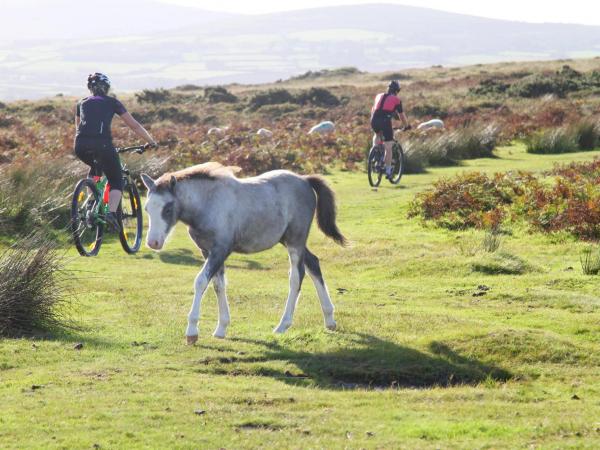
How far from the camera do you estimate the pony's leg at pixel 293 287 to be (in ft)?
43.0

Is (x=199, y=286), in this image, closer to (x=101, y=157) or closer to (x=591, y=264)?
(x=101, y=157)

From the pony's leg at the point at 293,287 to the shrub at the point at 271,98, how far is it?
1947 inches

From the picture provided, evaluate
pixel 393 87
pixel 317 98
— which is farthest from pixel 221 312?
pixel 317 98

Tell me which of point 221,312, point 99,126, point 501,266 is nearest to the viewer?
point 221,312

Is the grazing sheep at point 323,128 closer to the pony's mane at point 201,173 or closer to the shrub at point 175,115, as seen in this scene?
the shrub at point 175,115

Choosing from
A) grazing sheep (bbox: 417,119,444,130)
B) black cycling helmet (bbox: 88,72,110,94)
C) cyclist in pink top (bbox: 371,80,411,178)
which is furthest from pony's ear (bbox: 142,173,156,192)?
grazing sheep (bbox: 417,119,444,130)

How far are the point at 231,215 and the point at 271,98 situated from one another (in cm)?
5236

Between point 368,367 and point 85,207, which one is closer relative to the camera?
point 368,367

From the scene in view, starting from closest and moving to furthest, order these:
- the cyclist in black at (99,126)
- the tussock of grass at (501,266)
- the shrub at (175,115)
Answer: the cyclist in black at (99,126) → the tussock of grass at (501,266) → the shrub at (175,115)

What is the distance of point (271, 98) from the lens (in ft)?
212

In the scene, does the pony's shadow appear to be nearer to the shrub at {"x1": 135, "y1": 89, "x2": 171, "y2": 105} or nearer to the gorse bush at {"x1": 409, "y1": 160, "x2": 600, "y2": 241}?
the gorse bush at {"x1": 409, "y1": 160, "x2": 600, "y2": 241}

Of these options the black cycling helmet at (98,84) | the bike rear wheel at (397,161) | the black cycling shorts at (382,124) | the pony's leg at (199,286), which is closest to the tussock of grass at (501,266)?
the pony's leg at (199,286)

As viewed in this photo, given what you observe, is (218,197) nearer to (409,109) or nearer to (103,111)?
(103,111)

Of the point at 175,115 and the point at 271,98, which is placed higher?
the point at 271,98
